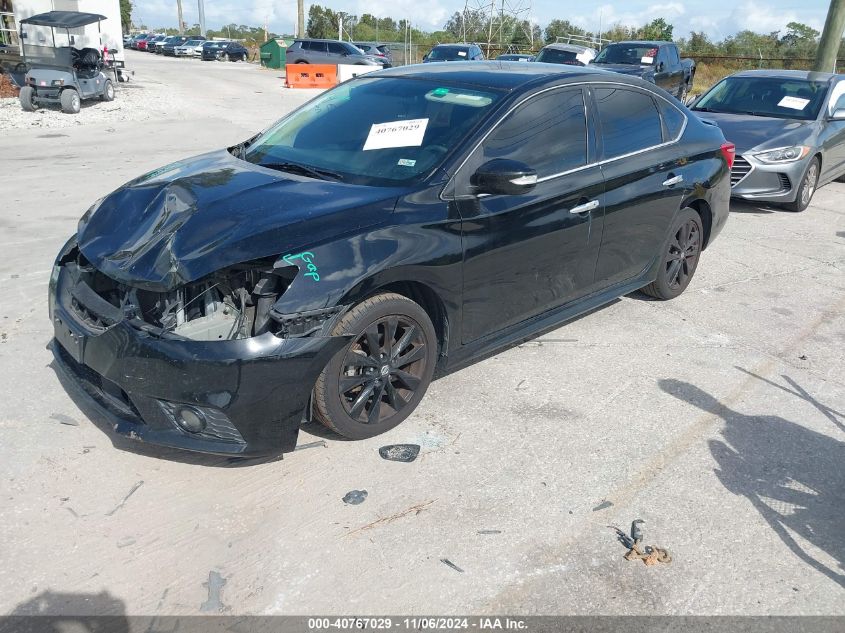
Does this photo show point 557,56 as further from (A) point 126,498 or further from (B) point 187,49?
(B) point 187,49

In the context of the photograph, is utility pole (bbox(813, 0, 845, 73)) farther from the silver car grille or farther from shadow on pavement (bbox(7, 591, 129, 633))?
shadow on pavement (bbox(7, 591, 129, 633))

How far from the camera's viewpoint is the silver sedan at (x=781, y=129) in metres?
9.09

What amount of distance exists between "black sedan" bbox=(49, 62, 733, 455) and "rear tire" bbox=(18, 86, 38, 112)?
524 inches

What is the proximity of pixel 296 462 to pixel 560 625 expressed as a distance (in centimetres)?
149

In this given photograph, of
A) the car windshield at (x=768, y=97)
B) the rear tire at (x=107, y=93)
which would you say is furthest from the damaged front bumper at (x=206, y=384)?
the rear tire at (x=107, y=93)

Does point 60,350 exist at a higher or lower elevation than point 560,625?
higher

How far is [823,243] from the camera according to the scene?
8203mm

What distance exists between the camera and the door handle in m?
4.46

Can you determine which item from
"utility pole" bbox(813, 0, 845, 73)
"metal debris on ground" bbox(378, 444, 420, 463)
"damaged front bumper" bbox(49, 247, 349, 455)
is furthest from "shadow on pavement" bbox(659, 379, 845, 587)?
"utility pole" bbox(813, 0, 845, 73)

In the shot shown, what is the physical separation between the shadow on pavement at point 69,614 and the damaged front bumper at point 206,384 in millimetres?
717

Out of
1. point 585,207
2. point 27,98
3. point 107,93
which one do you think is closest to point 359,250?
point 585,207

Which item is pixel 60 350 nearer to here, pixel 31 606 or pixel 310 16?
pixel 31 606

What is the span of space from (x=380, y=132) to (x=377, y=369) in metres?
1.43

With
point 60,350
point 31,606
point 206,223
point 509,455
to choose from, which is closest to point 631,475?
point 509,455
